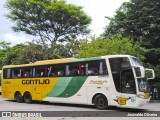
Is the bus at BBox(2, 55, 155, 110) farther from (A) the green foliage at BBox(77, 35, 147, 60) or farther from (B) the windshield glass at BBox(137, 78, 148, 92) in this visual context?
(A) the green foliage at BBox(77, 35, 147, 60)

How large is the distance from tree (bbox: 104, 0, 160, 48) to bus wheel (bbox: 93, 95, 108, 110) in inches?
495

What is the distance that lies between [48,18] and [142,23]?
41.7 ft

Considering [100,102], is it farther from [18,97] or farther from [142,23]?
[142,23]

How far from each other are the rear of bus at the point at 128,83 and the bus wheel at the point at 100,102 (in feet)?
1.53

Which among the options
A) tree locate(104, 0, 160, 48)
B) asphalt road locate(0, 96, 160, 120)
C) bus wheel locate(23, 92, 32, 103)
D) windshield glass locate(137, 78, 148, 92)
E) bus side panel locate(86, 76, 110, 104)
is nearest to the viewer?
asphalt road locate(0, 96, 160, 120)

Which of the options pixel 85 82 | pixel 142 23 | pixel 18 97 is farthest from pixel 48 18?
pixel 85 82

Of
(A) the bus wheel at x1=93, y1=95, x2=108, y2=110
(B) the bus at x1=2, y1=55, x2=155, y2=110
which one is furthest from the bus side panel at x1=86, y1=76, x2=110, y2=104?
(A) the bus wheel at x1=93, y1=95, x2=108, y2=110

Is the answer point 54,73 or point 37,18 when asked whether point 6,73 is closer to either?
point 54,73

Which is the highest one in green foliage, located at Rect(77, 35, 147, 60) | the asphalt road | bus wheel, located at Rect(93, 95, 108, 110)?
green foliage, located at Rect(77, 35, 147, 60)

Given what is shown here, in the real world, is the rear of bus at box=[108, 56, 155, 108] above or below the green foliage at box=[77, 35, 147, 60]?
below

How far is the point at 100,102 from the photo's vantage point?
1766 cm

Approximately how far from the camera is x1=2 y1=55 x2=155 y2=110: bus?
16500 millimetres

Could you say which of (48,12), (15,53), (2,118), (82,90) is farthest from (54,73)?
(15,53)

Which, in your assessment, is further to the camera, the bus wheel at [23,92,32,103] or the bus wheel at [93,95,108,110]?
the bus wheel at [23,92,32,103]
